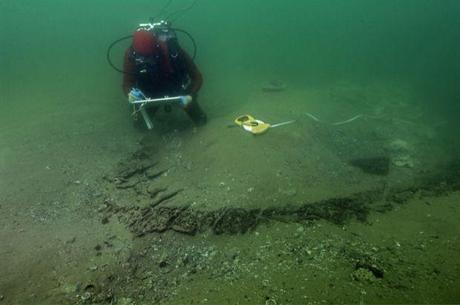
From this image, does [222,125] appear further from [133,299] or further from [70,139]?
[133,299]

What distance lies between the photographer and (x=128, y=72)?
22.5 ft

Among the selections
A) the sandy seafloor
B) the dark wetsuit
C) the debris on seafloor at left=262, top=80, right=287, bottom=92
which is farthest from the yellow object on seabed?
the debris on seafloor at left=262, top=80, right=287, bottom=92

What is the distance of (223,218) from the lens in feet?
13.6

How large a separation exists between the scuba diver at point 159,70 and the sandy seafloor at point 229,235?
71 centimetres

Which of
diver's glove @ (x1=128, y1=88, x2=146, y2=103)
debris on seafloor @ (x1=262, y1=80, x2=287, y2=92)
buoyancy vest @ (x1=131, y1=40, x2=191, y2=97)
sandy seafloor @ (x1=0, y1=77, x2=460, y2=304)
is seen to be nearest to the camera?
sandy seafloor @ (x1=0, y1=77, x2=460, y2=304)

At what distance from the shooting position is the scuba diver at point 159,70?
6.34 metres

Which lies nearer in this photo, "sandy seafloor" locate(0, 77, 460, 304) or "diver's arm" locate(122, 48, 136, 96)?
"sandy seafloor" locate(0, 77, 460, 304)

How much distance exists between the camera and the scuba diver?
6.34 metres

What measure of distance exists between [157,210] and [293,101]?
5.49m

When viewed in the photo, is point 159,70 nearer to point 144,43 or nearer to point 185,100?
point 144,43

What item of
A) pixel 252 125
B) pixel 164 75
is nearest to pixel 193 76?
pixel 164 75

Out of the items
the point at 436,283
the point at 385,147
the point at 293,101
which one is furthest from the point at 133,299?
the point at 293,101

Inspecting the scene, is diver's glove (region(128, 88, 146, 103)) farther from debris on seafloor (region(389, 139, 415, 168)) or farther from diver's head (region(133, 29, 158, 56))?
debris on seafloor (region(389, 139, 415, 168))

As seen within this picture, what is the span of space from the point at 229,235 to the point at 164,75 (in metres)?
4.01
